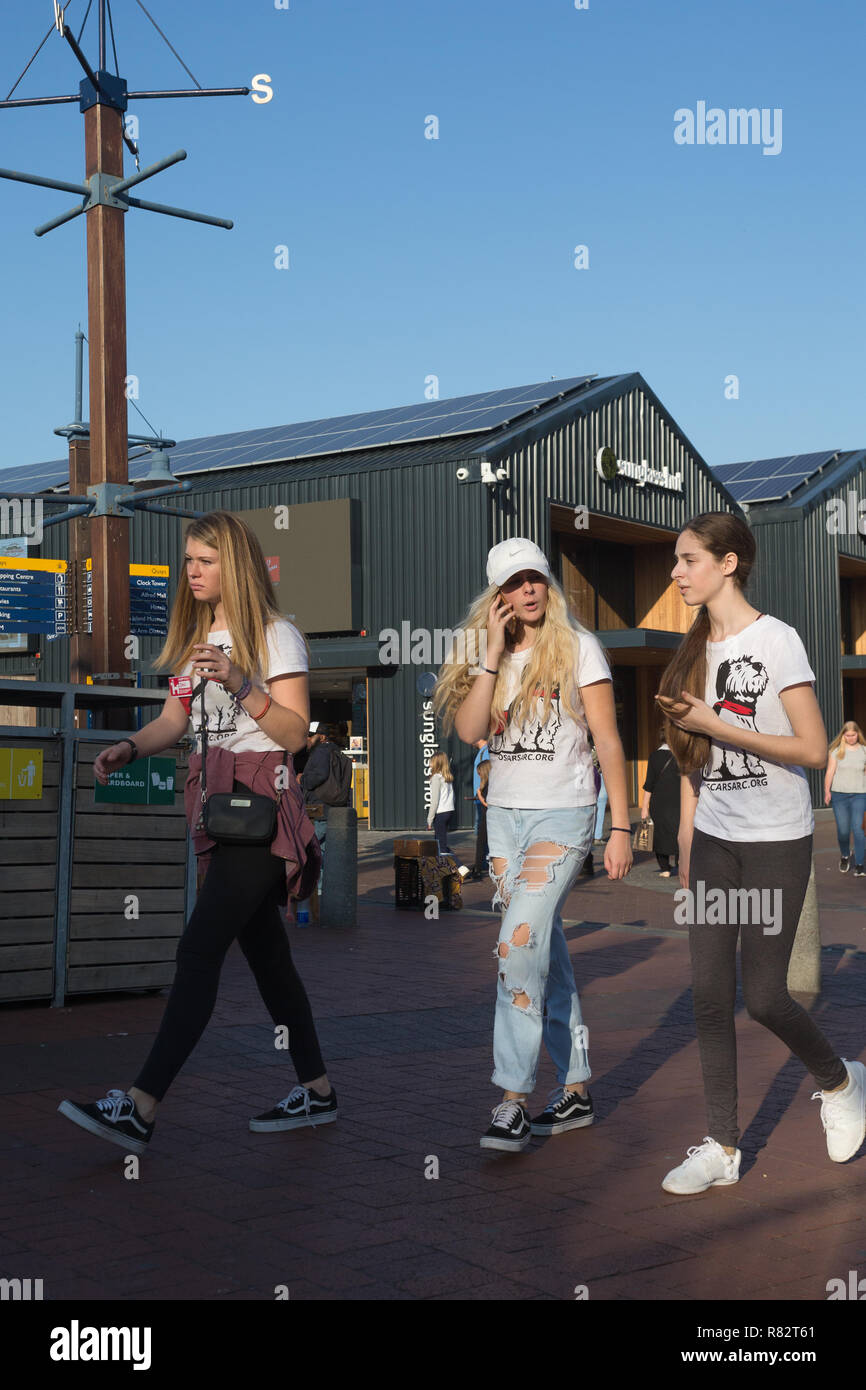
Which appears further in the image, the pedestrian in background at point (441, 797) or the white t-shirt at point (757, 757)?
the pedestrian in background at point (441, 797)

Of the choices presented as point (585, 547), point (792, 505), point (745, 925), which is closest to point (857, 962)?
point (745, 925)

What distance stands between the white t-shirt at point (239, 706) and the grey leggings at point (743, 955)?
1.37m

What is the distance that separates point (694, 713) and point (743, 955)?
2.61 ft

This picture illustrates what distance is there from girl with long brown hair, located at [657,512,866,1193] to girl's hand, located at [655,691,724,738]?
0.02 m

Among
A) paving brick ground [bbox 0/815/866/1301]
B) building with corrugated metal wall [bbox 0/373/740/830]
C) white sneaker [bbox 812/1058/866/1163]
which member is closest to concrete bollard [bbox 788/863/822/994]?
paving brick ground [bbox 0/815/866/1301]

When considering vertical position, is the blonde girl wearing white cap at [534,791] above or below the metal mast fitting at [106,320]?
below

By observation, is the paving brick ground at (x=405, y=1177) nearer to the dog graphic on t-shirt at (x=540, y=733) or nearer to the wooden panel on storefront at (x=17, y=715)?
the dog graphic on t-shirt at (x=540, y=733)

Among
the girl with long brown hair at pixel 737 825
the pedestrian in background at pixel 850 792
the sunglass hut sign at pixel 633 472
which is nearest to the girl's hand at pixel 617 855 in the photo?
the girl with long brown hair at pixel 737 825

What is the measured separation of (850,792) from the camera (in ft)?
54.3

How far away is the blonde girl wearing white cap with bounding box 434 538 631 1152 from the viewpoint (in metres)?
4.60

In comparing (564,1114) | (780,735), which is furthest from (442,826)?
(780,735)

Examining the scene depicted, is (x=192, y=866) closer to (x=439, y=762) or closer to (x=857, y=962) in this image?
(x=857, y=962)

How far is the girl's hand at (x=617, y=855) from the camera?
181 inches
